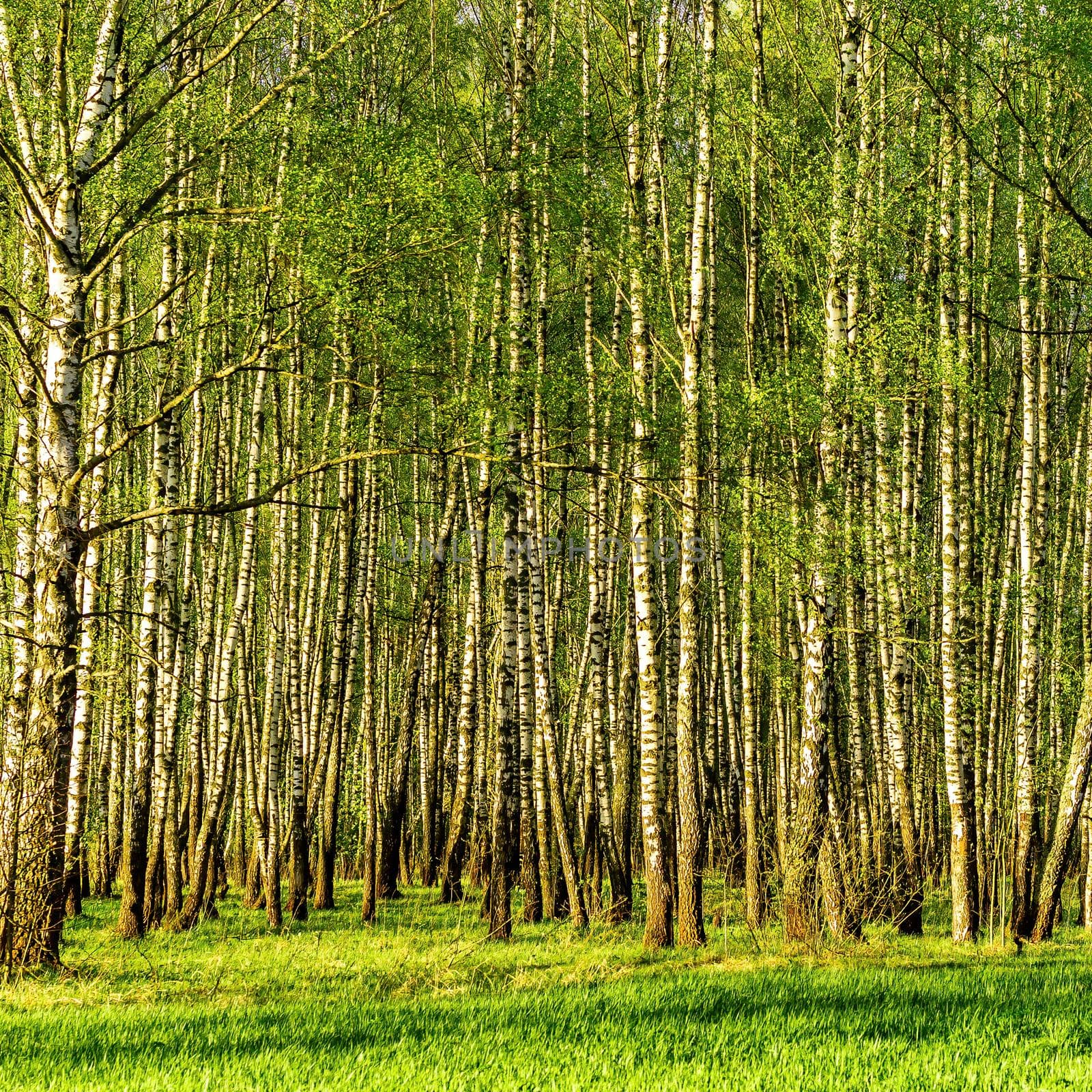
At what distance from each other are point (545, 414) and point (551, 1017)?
7407 mm

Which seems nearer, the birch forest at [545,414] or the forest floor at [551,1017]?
the forest floor at [551,1017]

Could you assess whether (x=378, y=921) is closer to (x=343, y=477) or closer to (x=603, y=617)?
(x=603, y=617)

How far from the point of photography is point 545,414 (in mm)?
12945

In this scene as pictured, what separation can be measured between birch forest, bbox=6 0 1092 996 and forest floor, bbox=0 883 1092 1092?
87 centimetres

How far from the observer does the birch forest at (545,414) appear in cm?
910

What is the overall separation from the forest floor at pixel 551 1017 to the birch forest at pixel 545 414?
0.87 meters

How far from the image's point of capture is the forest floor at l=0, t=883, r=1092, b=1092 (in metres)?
5.68

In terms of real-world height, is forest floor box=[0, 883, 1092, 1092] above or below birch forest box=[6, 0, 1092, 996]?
below

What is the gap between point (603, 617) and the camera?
1470 cm

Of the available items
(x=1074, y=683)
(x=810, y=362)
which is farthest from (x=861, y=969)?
(x=1074, y=683)

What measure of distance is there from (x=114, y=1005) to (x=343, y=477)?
906 cm

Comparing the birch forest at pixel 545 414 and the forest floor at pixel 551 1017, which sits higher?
the birch forest at pixel 545 414

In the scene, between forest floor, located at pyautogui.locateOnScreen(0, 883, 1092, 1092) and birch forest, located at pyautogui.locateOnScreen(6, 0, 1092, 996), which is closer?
forest floor, located at pyautogui.locateOnScreen(0, 883, 1092, 1092)

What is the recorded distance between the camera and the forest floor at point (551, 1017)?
5676 mm
